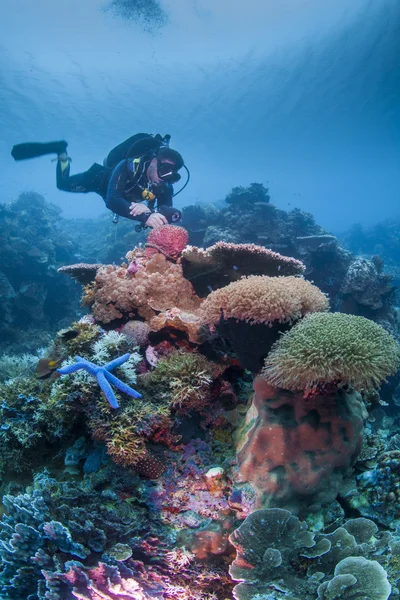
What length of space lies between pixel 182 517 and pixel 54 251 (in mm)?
15718

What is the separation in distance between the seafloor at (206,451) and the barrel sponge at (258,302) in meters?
0.02

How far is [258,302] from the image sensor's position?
9.37ft

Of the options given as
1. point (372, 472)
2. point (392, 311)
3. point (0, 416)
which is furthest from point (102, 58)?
point (372, 472)

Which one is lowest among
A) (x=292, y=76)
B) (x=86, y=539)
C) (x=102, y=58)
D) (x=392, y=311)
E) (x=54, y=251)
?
(x=86, y=539)

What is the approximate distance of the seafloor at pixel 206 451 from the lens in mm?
2303

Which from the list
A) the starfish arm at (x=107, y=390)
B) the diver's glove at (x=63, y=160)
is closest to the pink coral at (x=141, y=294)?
the starfish arm at (x=107, y=390)

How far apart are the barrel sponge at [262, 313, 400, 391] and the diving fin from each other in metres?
11.2

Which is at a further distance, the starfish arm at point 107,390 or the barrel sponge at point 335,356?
the starfish arm at point 107,390

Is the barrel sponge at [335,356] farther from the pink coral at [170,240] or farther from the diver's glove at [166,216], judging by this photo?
the diver's glove at [166,216]

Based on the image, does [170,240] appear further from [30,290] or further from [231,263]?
[30,290]

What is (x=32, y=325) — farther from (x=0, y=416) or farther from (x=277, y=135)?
(x=277, y=135)

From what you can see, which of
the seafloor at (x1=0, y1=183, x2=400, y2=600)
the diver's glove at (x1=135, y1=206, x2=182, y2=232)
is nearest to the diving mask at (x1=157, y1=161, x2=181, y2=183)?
the diver's glove at (x1=135, y1=206, x2=182, y2=232)

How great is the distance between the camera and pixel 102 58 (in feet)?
84.3

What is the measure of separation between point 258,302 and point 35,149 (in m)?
11.3
